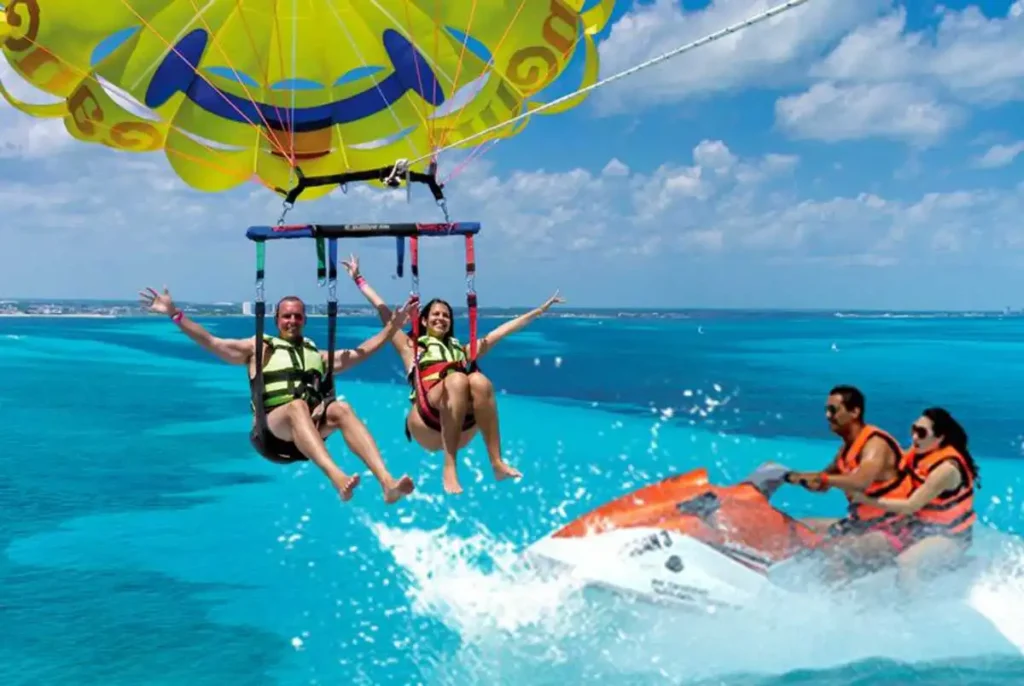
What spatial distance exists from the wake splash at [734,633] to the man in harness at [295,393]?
1.33 m

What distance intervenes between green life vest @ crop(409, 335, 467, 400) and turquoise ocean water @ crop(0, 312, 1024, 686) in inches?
46.9

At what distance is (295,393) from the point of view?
4879mm

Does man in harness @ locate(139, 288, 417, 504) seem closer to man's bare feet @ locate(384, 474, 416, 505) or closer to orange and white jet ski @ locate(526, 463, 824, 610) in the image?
man's bare feet @ locate(384, 474, 416, 505)

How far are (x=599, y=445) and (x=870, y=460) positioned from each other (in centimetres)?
989

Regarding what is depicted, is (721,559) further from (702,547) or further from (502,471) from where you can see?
(502,471)

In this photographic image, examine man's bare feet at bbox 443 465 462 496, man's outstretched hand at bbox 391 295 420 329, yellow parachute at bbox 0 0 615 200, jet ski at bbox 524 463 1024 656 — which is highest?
yellow parachute at bbox 0 0 615 200

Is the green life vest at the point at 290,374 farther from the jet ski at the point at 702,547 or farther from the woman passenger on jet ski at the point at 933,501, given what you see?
the woman passenger on jet ski at the point at 933,501

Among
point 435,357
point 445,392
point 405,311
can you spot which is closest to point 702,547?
point 445,392

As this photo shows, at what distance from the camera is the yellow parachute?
234 inches

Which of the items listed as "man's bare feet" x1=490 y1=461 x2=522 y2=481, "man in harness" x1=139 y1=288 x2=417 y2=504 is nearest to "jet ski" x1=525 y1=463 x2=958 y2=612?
"man's bare feet" x1=490 y1=461 x2=522 y2=481

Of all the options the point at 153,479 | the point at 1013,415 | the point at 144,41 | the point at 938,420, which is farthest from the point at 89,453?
the point at 1013,415

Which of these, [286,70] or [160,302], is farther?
[286,70]

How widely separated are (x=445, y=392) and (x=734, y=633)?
6.50ft

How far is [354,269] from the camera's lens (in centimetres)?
550
